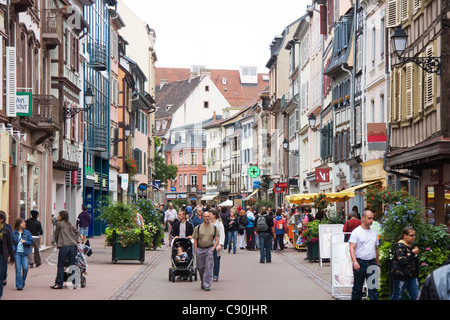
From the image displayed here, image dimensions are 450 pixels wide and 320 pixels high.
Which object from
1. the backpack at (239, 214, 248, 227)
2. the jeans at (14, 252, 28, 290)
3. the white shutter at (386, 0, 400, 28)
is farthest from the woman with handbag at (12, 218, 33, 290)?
the backpack at (239, 214, 248, 227)

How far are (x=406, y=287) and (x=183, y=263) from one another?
25.7 ft

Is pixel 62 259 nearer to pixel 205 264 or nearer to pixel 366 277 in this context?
pixel 205 264

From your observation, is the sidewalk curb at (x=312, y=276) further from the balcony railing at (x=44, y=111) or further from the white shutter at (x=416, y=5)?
the balcony railing at (x=44, y=111)

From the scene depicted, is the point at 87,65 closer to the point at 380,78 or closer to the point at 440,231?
the point at 380,78

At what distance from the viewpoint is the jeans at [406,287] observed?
13.4 meters

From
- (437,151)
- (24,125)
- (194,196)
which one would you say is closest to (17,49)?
(24,125)

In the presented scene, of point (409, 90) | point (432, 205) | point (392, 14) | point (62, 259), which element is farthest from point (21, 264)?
point (392, 14)

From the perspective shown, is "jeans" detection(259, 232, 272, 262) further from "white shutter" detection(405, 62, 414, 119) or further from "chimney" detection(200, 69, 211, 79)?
"chimney" detection(200, 69, 211, 79)

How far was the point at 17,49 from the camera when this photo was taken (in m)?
27.6

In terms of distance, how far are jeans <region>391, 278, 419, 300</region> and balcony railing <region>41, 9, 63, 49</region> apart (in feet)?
70.2

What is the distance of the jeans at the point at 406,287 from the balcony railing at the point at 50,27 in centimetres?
2141

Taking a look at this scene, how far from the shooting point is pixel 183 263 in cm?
2041

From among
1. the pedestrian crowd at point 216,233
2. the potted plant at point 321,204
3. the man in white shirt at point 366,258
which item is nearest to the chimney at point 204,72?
the pedestrian crowd at point 216,233

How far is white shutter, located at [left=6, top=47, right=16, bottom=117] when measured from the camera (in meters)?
25.0
